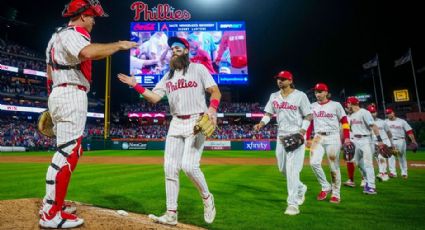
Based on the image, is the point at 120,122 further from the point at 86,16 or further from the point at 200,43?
the point at 86,16

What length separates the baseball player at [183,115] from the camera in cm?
378

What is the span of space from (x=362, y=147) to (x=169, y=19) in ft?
117

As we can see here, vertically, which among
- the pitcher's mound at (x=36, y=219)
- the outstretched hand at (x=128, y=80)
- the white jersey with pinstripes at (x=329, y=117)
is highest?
the outstretched hand at (x=128, y=80)

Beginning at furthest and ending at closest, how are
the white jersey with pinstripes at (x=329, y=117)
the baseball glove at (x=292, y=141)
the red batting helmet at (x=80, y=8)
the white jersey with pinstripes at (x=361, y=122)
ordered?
the white jersey with pinstripes at (x=361, y=122) < the white jersey with pinstripes at (x=329, y=117) < the baseball glove at (x=292, y=141) < the red batting helmet at (x=80, y=8)

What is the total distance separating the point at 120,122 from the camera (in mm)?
51812

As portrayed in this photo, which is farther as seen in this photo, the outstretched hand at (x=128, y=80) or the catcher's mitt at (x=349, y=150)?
the catcher's mitt at (x=349, y=150)

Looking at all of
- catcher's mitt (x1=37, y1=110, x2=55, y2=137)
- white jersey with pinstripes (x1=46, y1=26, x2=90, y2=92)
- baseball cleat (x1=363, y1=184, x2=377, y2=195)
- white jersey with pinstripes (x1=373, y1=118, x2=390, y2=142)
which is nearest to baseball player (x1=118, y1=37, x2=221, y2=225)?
white jersey with pinstripes (x1=46, y1=26, x2=90, y2=92)

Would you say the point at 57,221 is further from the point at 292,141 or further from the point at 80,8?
the point at 292,141

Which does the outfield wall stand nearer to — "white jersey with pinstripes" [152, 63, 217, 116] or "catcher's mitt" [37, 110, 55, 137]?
"white jersey with pinstripes" [152, 63, 217, 116]

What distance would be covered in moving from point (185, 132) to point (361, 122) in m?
5.62

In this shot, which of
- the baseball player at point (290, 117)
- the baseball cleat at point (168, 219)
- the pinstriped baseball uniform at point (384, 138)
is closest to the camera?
the baseball cleat at point (168, 219)

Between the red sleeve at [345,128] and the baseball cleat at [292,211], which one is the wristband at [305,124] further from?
the red sleeve at [345,128]

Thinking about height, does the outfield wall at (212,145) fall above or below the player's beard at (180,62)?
below

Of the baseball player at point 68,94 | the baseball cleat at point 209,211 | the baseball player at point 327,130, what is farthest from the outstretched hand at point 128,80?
the baseball player at point 327,130
